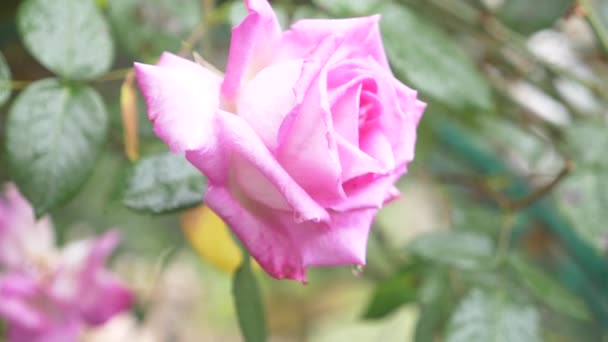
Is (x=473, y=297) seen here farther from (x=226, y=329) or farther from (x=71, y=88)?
(x=226, y=329)

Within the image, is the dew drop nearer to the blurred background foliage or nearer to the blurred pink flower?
the blurred background foliage

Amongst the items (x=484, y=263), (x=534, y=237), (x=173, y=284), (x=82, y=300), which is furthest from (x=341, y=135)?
(x=173, y=284)

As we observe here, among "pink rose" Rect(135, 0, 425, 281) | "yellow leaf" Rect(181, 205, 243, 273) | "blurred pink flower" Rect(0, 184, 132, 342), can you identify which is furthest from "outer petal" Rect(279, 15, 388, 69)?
"blurred pink flower" Rect(0, 184, 132, 342)

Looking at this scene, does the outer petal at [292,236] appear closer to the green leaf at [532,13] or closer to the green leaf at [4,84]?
the green leaf at [4,84]

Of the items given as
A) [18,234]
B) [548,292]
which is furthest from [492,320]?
[18,234]

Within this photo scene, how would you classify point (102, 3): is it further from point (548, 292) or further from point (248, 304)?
point (548, 292)

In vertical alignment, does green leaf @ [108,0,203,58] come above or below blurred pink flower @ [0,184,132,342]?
above

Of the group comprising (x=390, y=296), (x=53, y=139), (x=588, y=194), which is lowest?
(x=390, y=296)
